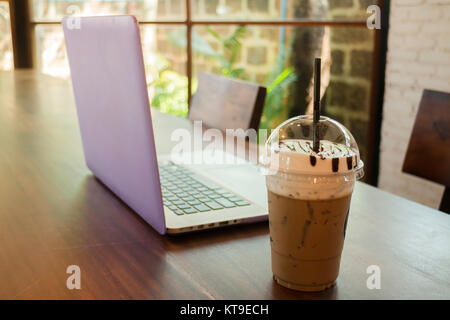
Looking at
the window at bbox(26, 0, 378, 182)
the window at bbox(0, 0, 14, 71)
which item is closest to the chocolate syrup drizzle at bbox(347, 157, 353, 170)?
the window at bbox(26, 0, 378, 182)

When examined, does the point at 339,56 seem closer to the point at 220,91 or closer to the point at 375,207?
the point at 220,91

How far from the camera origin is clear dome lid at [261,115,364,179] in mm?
565

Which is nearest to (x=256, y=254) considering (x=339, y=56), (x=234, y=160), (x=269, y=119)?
(x=234, y=160)

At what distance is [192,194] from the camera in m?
0.90

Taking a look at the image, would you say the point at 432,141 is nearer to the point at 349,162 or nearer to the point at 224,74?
the point at 349,162

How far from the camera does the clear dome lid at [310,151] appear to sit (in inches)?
22.3

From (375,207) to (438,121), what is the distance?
50 cm

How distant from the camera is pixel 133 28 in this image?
67 cm

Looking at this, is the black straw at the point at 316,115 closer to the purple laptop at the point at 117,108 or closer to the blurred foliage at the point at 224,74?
the purple laptop at the point at 117,108

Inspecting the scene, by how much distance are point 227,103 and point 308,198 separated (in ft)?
3.71

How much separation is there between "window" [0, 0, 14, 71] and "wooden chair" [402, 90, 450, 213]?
500 cm

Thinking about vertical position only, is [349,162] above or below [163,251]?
above

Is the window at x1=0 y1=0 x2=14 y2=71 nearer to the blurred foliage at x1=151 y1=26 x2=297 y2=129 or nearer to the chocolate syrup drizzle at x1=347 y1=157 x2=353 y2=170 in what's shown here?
the blurred foliage at x1=151 y1=26 x2=297 y2=129

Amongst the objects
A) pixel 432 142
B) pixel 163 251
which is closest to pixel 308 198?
pixel 163 251
